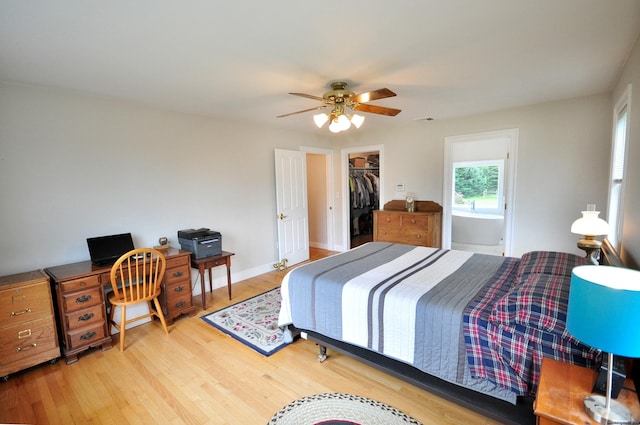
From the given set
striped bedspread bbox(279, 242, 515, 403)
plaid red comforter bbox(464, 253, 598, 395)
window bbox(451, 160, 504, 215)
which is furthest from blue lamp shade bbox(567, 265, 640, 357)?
window bbox(451, 160, 504, 215)

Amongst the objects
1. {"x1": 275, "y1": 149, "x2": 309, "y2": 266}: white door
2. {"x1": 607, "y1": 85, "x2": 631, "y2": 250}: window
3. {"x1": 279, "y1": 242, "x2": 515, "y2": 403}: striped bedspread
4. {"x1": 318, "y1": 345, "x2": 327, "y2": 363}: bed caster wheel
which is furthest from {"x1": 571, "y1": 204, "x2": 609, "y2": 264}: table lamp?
{"x1": 275, "y1": 149, "x2": 309, "y2": 266}: white door

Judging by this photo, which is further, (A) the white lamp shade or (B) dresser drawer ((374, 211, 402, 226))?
(B) dresser drawer ((374, 211, 402, 226))

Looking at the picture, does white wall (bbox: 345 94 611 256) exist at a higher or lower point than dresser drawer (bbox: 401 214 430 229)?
higher

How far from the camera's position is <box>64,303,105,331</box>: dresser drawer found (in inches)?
96.0

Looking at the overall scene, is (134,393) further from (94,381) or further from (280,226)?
(280,226)

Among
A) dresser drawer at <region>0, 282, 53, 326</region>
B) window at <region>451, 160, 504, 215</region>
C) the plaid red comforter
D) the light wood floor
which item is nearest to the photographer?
the plaid red comforter

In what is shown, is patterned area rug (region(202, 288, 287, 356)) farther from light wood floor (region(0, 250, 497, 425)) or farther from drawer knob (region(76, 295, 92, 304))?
drawer knob (region(76, 295, 92, 304))

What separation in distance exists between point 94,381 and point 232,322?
117 centimetres

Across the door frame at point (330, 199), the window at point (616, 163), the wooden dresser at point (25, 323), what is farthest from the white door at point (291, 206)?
the window at point (616, 163)

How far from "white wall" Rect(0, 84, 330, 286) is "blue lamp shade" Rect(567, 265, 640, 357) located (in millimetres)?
3713

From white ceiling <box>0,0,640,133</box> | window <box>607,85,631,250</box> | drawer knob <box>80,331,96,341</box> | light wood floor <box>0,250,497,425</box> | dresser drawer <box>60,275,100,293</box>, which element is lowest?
light wood floor <box>0,250,497,425</box>

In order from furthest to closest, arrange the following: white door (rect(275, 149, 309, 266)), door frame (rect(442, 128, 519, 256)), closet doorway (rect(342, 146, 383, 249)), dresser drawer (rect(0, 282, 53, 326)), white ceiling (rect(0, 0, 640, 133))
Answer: closet doorway (rect(342, 146, 383, 249)) → white door (rect(275, 149, 309, 266)) → door frame (rect(442, 128, 519, 256)) → dresser drawer (rect(0, 282, 53, 326)) → white ceiling (rect(0, 0, 640, 133))

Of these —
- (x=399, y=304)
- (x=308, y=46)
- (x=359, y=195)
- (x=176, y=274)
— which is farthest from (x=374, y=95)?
(x=359, y=195)

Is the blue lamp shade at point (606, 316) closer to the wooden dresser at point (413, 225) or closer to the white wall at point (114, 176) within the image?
the wooden dresser at point (413, 225)
